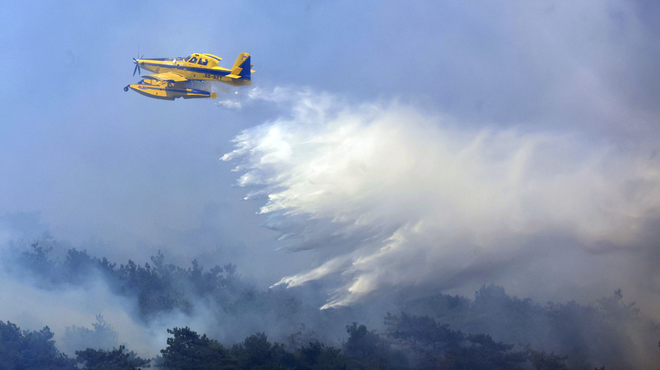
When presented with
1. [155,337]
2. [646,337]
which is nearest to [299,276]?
[155,337]

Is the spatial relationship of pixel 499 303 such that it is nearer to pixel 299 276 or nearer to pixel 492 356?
pixel 492 356

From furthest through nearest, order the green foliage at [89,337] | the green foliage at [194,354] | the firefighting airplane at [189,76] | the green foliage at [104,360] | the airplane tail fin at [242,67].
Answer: the green foliage at [89,337]
the airplane tail fin at [242,67]
the firefighting airplane at [189,76]
the green foliage at [104,360]
the green foliage at [194,354]

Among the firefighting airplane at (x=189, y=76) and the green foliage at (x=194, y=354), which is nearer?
the green foliage at (x=194, y=354)

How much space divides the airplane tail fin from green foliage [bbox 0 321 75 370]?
33.1 metres

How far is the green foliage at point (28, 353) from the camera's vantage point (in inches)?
2044

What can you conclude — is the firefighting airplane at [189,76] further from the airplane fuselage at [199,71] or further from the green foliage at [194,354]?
the green foliage at [194,354]

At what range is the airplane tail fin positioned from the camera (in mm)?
47219

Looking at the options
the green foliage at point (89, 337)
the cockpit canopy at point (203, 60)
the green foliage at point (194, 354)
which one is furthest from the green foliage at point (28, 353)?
the cockpit canopy at point (203, 60)

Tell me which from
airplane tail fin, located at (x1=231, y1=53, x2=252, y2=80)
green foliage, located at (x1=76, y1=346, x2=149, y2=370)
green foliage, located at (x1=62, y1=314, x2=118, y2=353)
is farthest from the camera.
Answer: green foliage, located at (x1=62, y1=314, x2=118, y2=353)

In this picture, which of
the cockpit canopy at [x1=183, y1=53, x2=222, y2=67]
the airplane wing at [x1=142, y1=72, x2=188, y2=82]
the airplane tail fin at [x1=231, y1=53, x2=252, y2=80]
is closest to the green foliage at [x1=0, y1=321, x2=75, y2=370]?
the airplane wing at [x1=142, y1=72, x2=188, y2=82]

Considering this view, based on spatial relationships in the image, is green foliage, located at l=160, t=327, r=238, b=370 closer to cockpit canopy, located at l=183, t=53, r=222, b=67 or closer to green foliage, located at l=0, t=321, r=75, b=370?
green foliage, located at l=0, t=321, r=75, b=370

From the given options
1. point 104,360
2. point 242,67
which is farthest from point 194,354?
point 242,67

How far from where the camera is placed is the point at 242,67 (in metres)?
47.3

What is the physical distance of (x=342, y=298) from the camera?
155ft
